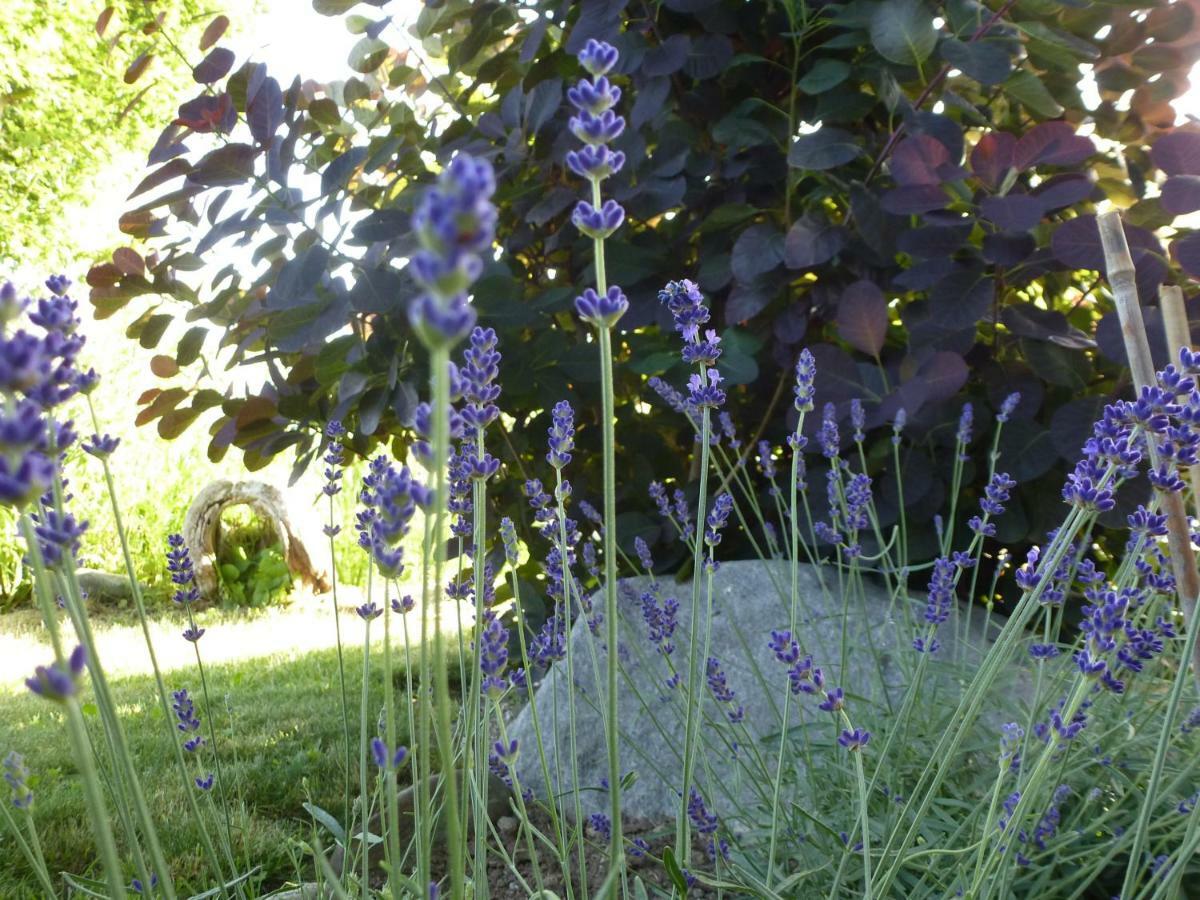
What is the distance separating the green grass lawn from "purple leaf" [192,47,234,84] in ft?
4.67

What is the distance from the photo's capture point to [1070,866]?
1.58m

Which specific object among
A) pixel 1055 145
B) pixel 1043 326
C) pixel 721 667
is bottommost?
pixel 721 667

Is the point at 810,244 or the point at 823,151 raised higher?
the point at 823,151

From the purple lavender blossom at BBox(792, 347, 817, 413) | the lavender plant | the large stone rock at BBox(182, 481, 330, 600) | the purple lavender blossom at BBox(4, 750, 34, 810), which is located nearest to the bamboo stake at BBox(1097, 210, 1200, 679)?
the lavender plant

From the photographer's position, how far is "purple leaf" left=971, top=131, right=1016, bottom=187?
213 cm

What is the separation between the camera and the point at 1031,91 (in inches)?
89.4

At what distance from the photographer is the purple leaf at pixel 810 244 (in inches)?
87.5

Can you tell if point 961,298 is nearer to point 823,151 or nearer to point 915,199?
point 915,199

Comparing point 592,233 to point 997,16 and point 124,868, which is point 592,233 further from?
point 124,868

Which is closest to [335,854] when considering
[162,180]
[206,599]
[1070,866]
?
[1070,866]

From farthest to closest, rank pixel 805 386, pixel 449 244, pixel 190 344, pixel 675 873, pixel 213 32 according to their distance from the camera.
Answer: pixel 190 344, pixel 213 32, pixel 805 386, pixel 675 873, pixel 449 244

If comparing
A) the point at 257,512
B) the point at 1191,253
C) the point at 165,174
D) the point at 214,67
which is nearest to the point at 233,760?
the point at 165,174

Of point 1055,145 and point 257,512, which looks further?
point 257,512

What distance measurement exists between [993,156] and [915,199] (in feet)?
0.60
